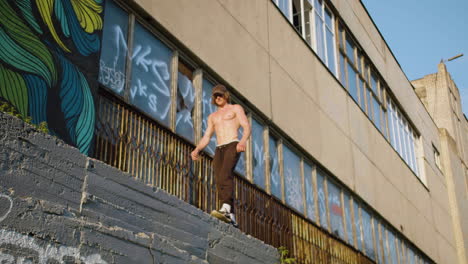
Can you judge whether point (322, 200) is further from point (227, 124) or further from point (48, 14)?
point (48, 14)

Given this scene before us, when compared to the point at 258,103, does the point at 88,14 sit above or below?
below

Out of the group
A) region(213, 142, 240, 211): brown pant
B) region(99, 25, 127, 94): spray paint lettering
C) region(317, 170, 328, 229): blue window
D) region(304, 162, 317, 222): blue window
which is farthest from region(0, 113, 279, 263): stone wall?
region(317, 170, 328, 229): blue window

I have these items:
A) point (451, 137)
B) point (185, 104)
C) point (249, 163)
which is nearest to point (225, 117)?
point (185, 104)

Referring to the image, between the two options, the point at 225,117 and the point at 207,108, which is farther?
the point at 207,108

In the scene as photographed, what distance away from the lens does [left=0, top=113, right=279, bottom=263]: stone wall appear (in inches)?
185

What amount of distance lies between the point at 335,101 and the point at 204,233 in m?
11.4

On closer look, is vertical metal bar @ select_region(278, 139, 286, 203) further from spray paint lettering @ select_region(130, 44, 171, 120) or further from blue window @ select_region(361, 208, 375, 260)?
blue window @ select_region(361, 208, 375, 260)

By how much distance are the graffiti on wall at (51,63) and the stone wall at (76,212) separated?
5.97 ft

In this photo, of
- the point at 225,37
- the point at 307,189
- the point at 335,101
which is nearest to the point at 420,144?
the point at 335,101

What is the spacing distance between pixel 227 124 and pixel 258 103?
485 centimetres

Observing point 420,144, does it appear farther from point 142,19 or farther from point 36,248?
point 36,248

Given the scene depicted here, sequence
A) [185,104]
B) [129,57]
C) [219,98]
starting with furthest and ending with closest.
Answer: [185,104]
[129,57]
[219,98]

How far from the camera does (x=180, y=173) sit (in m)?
9.98

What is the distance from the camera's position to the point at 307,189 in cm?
1543
